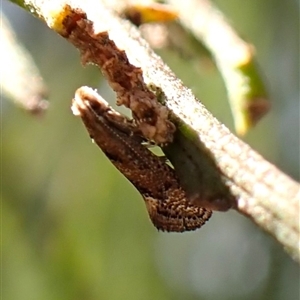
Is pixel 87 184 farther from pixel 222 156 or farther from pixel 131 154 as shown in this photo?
pixel 222 156

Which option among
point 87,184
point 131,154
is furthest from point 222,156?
point 87,184

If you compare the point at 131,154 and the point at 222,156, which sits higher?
the point at 131,154

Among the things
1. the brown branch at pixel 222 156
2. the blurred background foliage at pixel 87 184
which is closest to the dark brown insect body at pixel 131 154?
the brown branch at pixel 222 156

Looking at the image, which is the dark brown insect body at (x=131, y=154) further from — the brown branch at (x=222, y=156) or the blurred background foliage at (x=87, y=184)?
the blurred background foliage at (x=87, y=184)

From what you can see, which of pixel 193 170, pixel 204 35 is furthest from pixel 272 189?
pixel 204 35

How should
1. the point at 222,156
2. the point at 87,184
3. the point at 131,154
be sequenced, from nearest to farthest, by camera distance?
the point at 222,156 < the point at 131,154 < the point at 87,184

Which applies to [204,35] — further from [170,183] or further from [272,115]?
[272,115]

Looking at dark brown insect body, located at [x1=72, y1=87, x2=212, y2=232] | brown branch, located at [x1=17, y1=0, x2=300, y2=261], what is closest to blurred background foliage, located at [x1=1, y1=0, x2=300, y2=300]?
dark brown insect body, located at [x1=72, y1=87, x2=212, y2=232]
